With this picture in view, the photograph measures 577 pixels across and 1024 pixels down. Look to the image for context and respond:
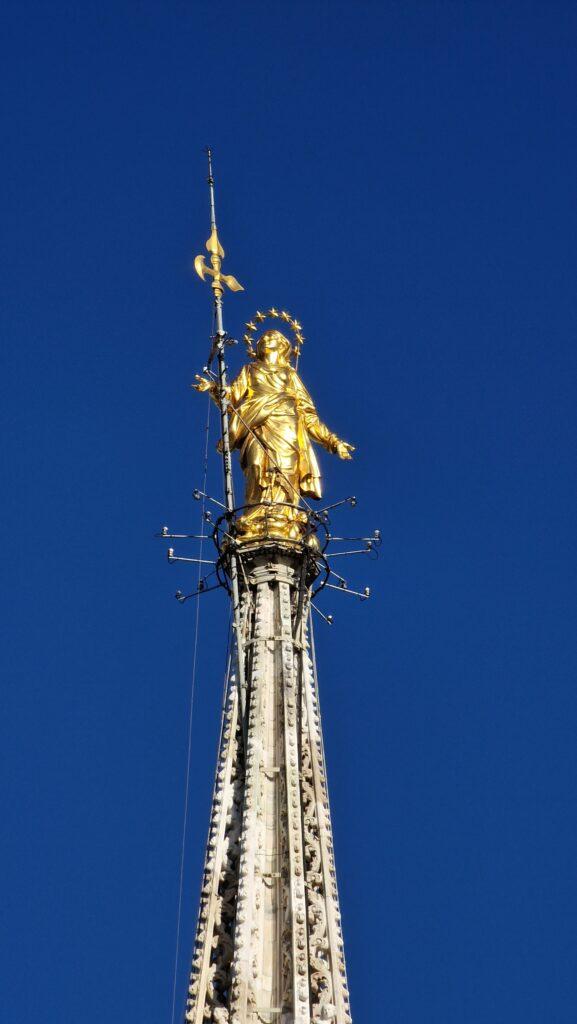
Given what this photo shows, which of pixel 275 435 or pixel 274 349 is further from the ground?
pixel 274 349

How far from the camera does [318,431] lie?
4716 centimetres

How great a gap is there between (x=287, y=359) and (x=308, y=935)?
623 inches

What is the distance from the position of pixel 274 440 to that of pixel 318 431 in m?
1.41

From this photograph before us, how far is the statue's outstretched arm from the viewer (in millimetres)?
47125

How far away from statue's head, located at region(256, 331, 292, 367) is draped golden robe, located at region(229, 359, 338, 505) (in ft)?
1.60

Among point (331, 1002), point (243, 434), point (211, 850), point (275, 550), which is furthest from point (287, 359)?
point (331, 1002)

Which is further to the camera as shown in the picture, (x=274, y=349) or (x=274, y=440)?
(x=274, y=349)

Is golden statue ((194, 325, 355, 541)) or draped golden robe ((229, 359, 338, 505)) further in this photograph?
draped golden robe ((229, 359, 338, 505))

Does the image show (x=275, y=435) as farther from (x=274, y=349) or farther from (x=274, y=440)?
(x=274, y=349)

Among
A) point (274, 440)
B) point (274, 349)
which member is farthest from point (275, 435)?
point (274, 349)

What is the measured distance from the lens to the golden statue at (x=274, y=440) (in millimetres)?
44781

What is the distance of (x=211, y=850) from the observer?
129 feet

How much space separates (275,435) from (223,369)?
189 centimetres

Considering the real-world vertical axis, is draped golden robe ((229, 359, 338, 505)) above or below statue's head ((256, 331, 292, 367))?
below
